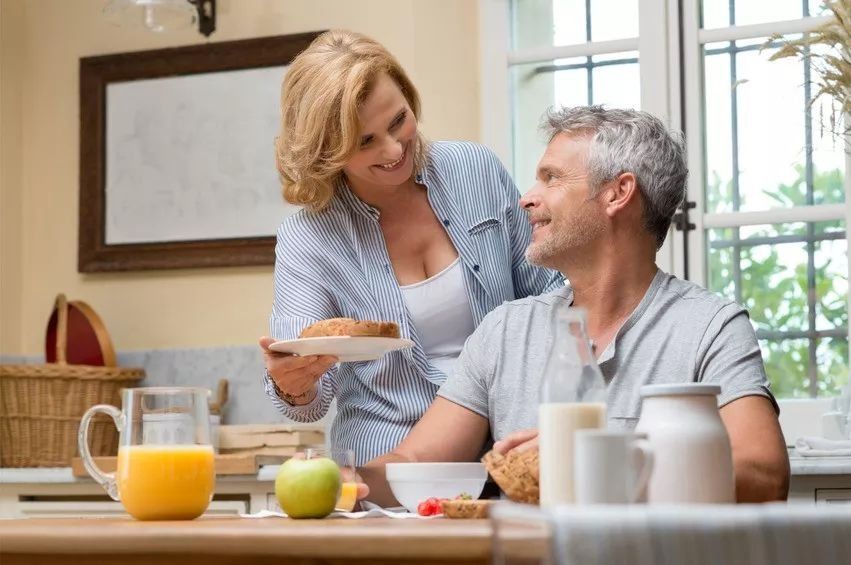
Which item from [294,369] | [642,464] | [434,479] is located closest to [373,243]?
[294,369]

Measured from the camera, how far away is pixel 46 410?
3.54 metres

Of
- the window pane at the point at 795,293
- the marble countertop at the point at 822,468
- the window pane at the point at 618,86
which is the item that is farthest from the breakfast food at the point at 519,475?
the window pane at the point at 618,86

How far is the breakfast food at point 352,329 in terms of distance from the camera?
2043mm

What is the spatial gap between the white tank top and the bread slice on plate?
875mm

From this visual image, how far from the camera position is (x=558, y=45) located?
143 inches

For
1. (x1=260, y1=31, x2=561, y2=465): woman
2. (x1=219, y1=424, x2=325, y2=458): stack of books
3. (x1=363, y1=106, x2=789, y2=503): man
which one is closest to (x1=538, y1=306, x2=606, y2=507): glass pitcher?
(x1=363, y1=106, x2=789, y2=503): man

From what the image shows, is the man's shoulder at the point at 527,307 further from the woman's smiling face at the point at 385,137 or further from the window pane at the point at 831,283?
the window pane at the point at 831,283

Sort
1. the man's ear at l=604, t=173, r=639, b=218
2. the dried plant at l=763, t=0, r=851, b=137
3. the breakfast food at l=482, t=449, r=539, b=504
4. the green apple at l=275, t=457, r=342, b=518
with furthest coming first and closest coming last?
1. the dried plant at l=763, t=0, r=851, b=137
2. the man's ear at l=604, t=173, r=639, b=218
3. the green apple at l=275, t=457, r=342, b=518
4. the breakfast food at l=482, t=449, r=539, b=504

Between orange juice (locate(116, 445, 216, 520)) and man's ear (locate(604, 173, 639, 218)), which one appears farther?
man's ear (locate(604, 173, 639, 218))

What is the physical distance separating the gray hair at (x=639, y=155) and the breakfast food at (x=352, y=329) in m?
0.41

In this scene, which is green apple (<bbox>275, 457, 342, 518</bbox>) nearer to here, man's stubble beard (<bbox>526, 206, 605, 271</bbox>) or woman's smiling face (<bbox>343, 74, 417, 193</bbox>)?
man's stubble beard (<bbox>526, 206, 605, 271</bbox>)

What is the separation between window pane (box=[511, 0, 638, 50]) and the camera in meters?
3.55

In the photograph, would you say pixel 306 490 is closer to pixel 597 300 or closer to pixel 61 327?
pixel 597 300

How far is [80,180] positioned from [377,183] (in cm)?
187
